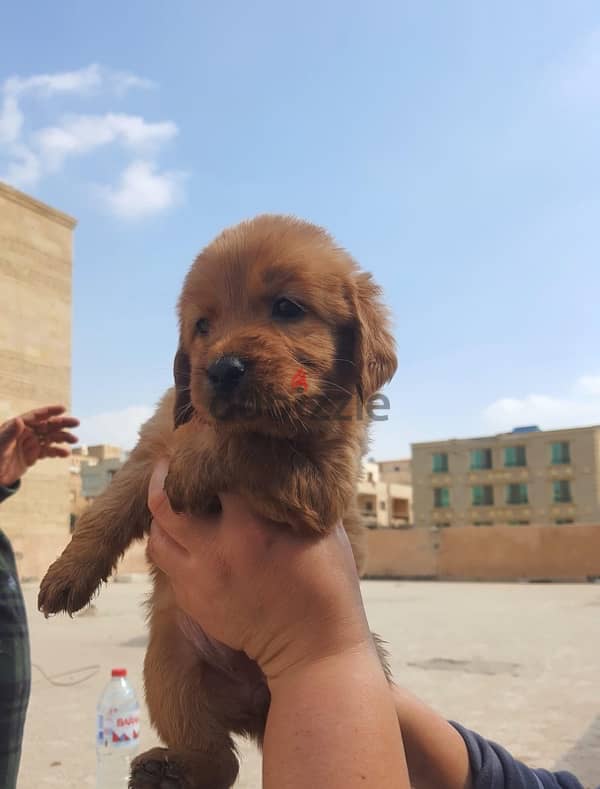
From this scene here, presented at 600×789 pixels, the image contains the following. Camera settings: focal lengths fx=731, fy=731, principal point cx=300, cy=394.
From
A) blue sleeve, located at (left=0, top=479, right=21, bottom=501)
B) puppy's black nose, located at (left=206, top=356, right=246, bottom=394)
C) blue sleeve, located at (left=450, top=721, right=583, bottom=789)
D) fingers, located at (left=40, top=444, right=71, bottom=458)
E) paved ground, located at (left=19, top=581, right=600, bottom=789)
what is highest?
puppy's black nose, located at (left=206, top=356, right=246, bottom=394)

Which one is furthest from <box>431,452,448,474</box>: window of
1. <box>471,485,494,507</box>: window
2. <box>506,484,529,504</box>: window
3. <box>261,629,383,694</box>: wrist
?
<box>261,629,383,694</box>: wrist

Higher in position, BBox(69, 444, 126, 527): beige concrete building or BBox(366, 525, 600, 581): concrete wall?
BBox(69, 444, 126, 527): beige concrete building

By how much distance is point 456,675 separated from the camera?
7.77 metres

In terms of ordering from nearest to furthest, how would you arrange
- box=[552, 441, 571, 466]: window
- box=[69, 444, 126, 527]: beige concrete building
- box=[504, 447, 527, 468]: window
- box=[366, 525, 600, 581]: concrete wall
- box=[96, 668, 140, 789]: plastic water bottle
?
box=[96, 668, 140, 789]: plastic water bottle, box=[69, 444, 126, 527]: beige concrete building, box=[366, 525, 600, 581]: concrete wall, box=[552, 441, 571, 466]: window, box=[504, 447, 527, 468]: window

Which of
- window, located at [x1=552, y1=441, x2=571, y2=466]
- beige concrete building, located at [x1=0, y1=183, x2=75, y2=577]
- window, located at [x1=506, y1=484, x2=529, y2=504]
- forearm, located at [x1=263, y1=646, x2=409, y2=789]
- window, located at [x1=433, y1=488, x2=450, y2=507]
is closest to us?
forearm, located at [x1=263, y1=646, x2=409, y2=789]

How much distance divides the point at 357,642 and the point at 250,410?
580 mm

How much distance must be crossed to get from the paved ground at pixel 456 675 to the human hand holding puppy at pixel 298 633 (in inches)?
125

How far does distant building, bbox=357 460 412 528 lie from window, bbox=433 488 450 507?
3.11m

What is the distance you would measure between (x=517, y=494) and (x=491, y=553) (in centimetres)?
2860

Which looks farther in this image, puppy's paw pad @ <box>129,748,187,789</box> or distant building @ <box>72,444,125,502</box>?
distant building @ <box>72,444,125,502</box>

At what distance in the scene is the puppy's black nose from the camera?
1.73 meters

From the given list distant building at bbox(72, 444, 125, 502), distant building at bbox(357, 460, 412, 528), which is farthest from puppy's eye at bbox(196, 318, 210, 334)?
distant building at bbox(357, 460, 412, 528)

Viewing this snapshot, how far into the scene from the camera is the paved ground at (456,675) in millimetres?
4922

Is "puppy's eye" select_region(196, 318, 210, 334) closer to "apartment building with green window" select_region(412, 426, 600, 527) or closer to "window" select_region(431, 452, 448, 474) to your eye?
"apartment building with green window" select_region(412, 426, 600, 527)
